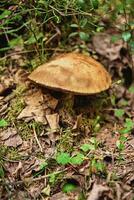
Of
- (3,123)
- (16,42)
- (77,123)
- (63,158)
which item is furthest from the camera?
(16,42)

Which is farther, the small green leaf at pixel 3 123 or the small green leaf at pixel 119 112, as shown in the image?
the small green leaf at pixel 119 112

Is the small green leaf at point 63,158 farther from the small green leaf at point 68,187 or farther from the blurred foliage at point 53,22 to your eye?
the blurred foliage at point 53,22

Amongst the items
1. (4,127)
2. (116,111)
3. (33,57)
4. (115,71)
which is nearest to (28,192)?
(4,127)

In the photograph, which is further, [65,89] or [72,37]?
[72,37]

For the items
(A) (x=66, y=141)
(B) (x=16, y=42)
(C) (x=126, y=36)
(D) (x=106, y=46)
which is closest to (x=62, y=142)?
(A) (x=66, y=141)

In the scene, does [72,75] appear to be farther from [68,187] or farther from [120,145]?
[68,187]

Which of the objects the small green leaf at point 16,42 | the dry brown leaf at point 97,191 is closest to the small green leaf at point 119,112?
the dry brown leaf at point 97,191

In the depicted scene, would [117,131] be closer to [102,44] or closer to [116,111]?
[116,111]
